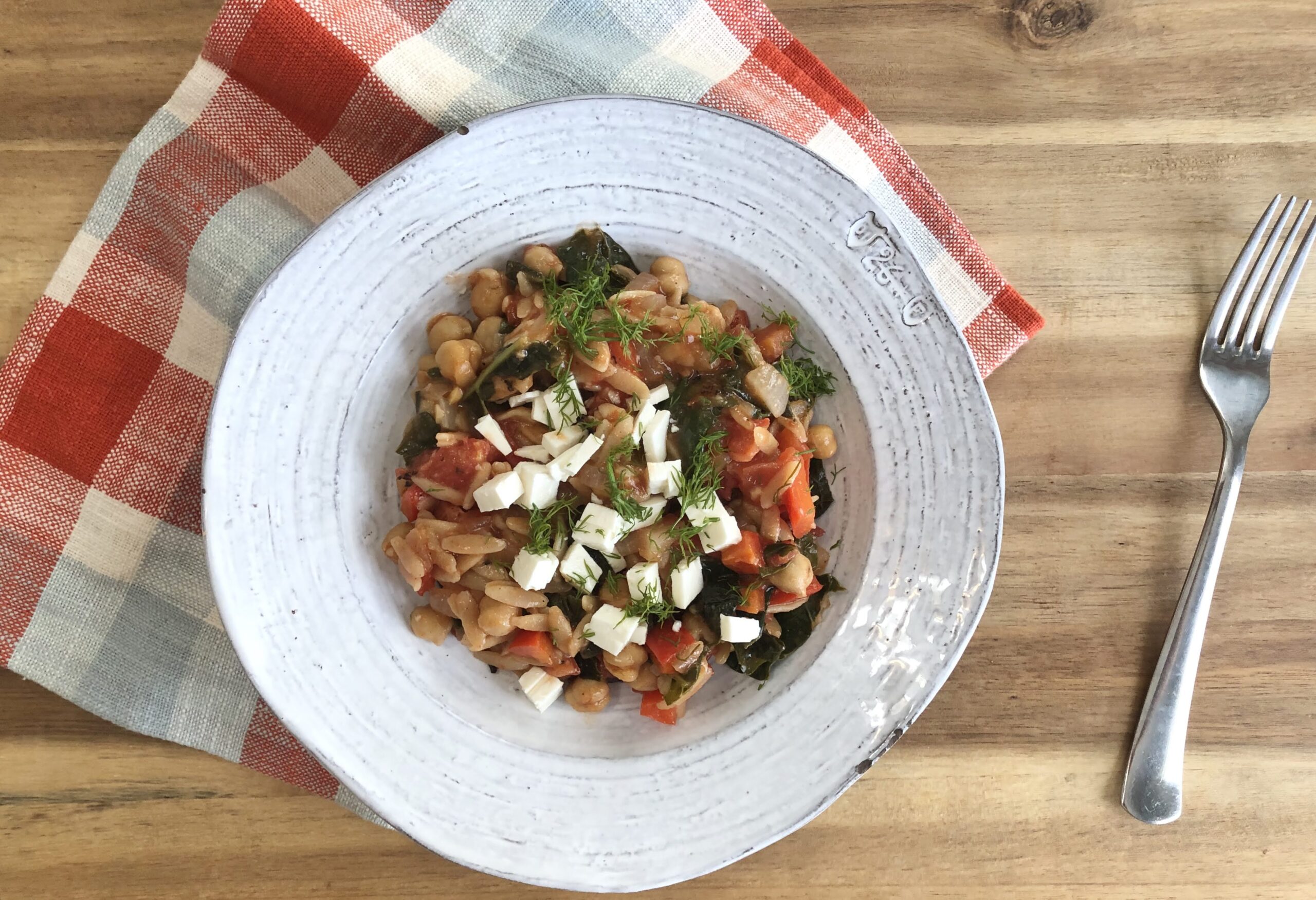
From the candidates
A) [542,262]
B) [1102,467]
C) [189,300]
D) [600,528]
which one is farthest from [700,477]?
[189,300]

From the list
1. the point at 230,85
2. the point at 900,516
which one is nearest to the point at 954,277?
the point at 900,516

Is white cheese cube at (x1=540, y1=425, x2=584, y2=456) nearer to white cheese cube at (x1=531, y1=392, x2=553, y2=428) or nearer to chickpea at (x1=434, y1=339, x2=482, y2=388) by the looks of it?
white cheese cube at (x1=531, y1=392, x2=553, y2=428)

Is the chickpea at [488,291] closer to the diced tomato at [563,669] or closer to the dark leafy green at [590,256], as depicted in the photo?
the dark leafy green at [590,256]

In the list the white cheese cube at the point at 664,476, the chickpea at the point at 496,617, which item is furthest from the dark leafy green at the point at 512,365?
the chickpea at the point at 496,617

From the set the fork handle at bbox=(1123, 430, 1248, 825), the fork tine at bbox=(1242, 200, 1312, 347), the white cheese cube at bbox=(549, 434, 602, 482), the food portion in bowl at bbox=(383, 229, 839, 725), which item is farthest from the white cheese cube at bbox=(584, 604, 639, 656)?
the fork tine at bbox=(1242, 200, 1312, 347)

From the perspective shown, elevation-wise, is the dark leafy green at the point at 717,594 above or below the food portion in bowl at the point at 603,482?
below
